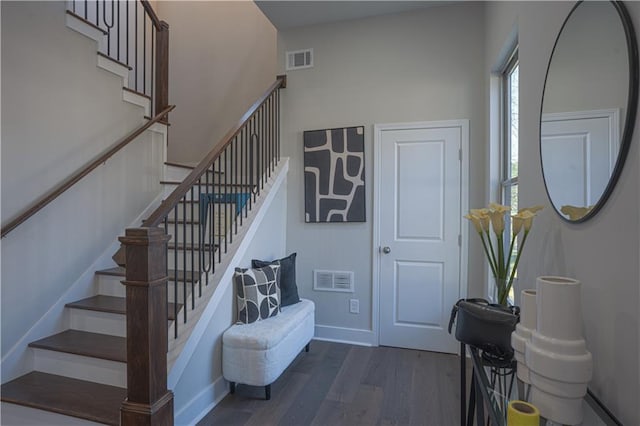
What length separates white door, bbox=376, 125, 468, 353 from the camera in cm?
314

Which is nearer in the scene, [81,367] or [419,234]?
[81,367]

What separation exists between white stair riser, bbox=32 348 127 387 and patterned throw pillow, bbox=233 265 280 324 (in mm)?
797

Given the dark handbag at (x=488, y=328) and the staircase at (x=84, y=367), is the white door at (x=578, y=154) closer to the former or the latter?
the dark handbag at (x=488, y=328)

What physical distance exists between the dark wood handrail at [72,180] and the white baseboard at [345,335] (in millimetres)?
2497

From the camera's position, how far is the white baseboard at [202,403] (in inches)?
78.5

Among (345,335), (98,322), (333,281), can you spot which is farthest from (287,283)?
(98,322)

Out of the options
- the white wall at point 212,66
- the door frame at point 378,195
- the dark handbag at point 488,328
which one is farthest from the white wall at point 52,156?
the dark handbag at point 488,328

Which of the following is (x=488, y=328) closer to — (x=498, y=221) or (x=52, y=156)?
(x=498, y=221)

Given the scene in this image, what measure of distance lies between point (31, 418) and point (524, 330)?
256cm

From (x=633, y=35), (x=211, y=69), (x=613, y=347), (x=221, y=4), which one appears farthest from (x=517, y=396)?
(x=221, y=4)

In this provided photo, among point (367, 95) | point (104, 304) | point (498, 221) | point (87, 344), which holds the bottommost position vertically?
point (87, 344)

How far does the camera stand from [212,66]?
4438 mm

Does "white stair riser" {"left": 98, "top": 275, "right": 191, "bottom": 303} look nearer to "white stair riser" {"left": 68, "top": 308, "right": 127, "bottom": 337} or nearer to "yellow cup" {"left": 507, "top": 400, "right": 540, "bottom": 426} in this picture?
"white stair riser" {"left": 68, "top": 308, "right": 127, "bottom": 337}

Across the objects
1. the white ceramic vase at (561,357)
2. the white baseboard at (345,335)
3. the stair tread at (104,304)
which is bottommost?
the white baseboard at (345,335)
